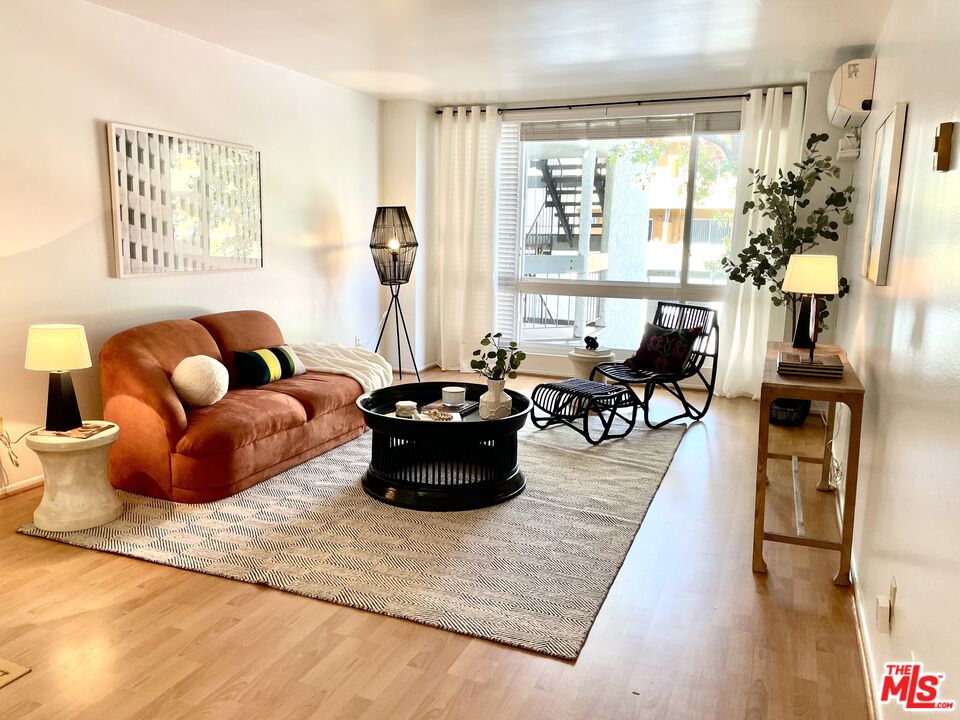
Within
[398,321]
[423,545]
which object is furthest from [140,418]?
[398,321]

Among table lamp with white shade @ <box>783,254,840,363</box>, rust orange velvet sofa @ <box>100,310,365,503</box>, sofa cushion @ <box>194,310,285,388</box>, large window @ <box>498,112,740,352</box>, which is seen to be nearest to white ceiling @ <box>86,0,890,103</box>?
large window @ <box>498,112,740,352</box>

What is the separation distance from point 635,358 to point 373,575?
3.16 meters

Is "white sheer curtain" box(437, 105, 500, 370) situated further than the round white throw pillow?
Yes

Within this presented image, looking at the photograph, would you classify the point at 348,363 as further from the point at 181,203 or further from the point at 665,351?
the point at 665,351

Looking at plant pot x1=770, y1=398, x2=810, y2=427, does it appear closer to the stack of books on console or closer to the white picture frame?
the stack of books on console

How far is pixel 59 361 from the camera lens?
323 cm

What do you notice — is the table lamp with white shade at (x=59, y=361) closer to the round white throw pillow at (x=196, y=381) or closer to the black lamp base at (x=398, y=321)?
the round white throw pillow at (x=196, y=381)

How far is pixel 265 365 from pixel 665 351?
289 cm

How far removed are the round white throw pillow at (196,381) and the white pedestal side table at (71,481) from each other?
0.50 metres

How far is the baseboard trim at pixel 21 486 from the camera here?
3.69 meters

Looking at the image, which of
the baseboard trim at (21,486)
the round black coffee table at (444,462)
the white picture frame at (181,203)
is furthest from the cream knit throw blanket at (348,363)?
the baseboard trim at (21,486)

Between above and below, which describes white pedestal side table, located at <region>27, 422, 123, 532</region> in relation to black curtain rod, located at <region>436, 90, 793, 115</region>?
below

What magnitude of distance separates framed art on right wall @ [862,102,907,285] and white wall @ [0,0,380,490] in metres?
3.98

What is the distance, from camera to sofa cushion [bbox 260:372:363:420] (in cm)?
434
